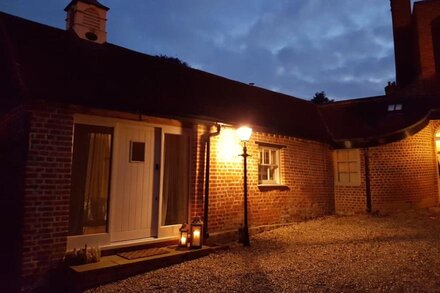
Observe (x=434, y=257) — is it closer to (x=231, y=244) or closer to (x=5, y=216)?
(x=231, y=244)

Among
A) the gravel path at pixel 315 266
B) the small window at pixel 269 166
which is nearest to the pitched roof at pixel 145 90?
the small window at pixel 269 166

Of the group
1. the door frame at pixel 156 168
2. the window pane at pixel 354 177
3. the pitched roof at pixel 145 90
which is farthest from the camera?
the window pane at pixel 354 177

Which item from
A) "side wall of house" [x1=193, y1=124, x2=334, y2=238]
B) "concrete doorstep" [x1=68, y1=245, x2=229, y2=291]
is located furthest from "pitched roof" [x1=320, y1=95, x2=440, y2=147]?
"concrete doorstep" [x1=68, y1=245, x2=229, y2=291]

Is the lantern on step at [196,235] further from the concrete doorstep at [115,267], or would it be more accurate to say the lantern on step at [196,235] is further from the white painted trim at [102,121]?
the white painted trim at [102,121]

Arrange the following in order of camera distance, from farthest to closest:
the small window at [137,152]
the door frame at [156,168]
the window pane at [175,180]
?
the window pane at [175,180] → the small window at [137,152] → the door frame at [156,168]

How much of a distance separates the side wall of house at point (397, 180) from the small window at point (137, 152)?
28.6 feet

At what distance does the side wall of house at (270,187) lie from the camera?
8.23 meters

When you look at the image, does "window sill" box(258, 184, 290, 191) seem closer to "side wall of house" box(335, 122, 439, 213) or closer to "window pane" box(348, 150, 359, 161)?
"side wall of house" box(335, 122, 439, 213)

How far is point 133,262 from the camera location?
5.54 meters

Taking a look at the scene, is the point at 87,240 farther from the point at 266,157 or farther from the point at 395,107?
the point at 395,107

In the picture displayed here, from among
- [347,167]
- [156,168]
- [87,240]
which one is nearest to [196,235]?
[156,168]

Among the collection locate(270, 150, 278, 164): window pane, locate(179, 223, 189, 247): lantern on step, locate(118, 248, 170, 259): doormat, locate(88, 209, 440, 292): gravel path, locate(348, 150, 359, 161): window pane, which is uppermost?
locate(348, 150, 359, 161): window pane

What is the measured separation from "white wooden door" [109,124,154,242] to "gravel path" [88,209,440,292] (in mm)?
1255

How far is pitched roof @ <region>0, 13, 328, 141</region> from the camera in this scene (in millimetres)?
5797
